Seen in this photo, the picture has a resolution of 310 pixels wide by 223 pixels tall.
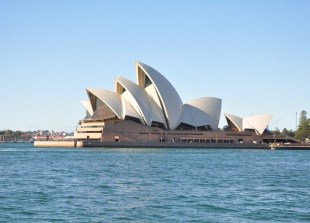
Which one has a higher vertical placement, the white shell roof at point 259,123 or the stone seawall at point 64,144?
the white shell roof at point 259,123

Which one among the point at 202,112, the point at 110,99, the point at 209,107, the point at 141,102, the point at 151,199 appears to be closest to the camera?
the point at 151,199

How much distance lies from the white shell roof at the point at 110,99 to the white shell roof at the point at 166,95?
4.49 metres

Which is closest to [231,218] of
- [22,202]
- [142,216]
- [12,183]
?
[142,216]

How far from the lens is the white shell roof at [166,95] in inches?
3236

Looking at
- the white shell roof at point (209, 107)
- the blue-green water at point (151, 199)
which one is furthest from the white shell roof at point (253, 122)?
the blue-green water at point (151, 199)

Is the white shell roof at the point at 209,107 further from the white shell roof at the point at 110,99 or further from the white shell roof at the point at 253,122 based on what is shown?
the white shell roof at the point at 110,99

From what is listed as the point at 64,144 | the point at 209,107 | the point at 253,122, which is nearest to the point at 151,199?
the point at 64,144

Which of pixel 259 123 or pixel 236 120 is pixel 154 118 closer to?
pixel 236 120

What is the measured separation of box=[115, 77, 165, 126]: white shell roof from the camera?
274 feet

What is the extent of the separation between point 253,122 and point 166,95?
76.9ft

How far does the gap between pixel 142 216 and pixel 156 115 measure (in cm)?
7179

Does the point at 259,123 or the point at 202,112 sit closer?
the point at 202,112

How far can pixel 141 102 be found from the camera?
84.7 meters

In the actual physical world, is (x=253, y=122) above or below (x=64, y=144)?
above
